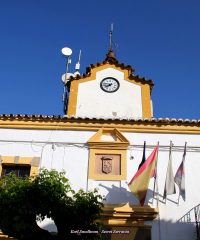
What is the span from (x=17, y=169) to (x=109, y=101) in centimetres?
458

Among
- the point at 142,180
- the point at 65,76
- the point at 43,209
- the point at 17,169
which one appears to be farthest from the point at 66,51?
the point at 43,209

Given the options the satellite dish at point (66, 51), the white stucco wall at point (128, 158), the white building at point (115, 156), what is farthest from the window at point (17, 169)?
the satellite dish at point (66, 51)

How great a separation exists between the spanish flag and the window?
11.6 ft

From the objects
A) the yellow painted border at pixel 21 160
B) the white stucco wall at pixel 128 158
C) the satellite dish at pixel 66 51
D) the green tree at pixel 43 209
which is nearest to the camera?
the green tree at pixel 43 209

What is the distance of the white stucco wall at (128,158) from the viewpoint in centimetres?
1196

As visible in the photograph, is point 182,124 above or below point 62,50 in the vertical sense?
below

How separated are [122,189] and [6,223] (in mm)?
4412

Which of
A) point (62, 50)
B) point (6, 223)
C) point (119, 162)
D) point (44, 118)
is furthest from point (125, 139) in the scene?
point (62, 50)

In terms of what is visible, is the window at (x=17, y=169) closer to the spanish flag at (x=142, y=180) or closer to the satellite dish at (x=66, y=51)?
the spanish flag at (x=142, y=180)

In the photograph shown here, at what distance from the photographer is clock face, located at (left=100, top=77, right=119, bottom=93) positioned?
15.6 m

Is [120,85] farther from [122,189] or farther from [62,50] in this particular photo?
[122,189]

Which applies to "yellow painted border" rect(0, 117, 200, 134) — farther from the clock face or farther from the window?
the clock face

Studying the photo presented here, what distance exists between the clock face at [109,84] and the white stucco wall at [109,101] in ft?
0.42

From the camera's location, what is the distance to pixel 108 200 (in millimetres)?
12062
